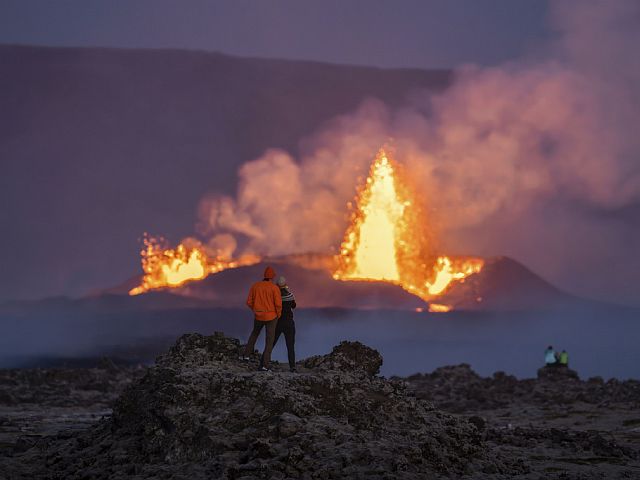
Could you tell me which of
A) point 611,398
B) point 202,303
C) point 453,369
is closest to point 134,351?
point 202,303

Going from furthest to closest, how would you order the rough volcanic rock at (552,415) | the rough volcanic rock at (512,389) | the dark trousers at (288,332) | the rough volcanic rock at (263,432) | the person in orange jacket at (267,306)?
the rough volcanic rock at (512,389) < the rough volcanic rock at (552,415) < the dark trousers at (288,332) < the person in orange jacket at (267,306) < the rough volcanic rock at (263,432)

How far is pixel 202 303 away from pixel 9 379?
11005 centimetres

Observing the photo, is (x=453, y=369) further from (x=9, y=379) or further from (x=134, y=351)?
(x=134, y=351)

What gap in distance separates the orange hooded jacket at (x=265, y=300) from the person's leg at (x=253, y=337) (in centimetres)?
16

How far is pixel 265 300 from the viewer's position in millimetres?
21562

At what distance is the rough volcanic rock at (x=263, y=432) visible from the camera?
60.1 ft

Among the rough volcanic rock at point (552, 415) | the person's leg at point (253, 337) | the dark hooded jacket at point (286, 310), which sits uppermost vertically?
the dark hooded jacket at point (286, 310)

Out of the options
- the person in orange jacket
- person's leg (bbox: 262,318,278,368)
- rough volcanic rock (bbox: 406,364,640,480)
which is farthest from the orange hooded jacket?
rough volcanic rock (bbox: 406,364,640,480)

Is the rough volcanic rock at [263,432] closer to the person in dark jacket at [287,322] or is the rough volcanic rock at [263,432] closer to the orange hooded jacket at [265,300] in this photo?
the person in dark jacket at [287,322]

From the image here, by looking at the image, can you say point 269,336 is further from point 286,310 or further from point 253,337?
point 286,310

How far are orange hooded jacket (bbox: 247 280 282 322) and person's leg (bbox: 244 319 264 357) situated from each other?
16 cm

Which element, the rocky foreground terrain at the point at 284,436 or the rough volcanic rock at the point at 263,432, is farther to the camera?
the rocky foreground terrain at the point at 284,436

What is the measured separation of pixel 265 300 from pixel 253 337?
1.05 metres

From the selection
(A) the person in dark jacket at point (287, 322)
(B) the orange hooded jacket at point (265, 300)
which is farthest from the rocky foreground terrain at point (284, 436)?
(B) the orange hooded jacket at point (265, 300)
